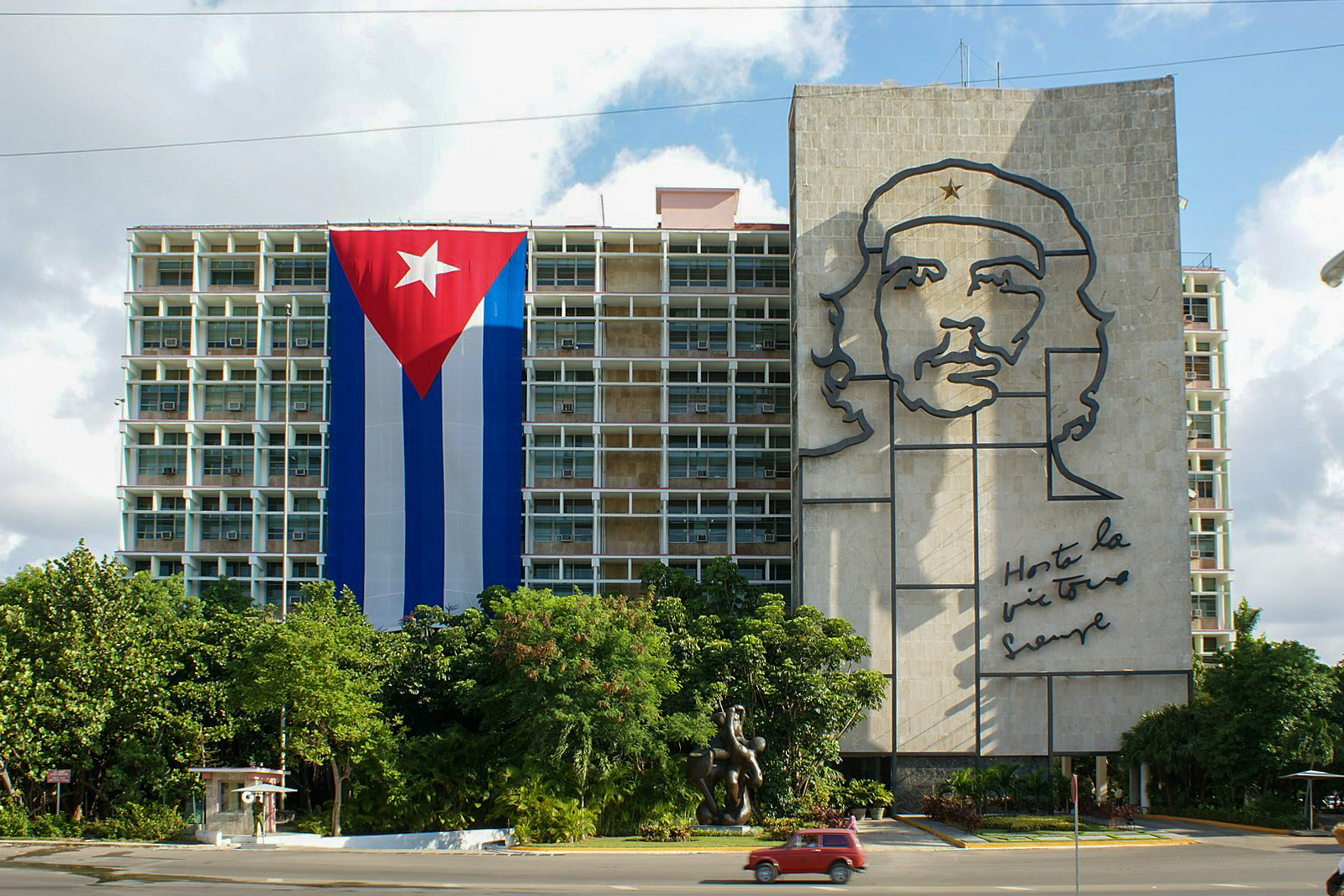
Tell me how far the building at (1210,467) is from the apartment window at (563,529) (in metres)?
39.6

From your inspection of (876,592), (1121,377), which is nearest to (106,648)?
(876,592)

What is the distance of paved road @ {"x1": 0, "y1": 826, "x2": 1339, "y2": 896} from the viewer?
34.2m

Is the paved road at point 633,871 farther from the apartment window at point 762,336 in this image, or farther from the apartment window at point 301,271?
the apartment window at point 301,271

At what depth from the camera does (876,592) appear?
198 feet

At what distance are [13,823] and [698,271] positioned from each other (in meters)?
48.6

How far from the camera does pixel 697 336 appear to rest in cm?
8019

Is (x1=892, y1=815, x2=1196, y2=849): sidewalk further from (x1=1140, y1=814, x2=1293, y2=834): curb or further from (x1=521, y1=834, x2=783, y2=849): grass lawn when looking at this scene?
(x1=521, y1=834, x2=783, y2=849): grass lawn

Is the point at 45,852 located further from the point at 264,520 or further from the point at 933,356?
the point at 933,356

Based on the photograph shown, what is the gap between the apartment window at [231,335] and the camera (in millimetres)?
80125

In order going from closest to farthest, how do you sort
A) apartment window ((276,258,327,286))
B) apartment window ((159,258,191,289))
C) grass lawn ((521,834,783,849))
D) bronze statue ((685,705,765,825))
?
grass lawn ((521,834,783,849)), bronze statue ((685,705,765,825)), apartment window ((276,258,327,286)), apartment window ((159,258,191,289))

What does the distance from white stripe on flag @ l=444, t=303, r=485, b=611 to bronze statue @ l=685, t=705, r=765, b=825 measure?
83.7ft

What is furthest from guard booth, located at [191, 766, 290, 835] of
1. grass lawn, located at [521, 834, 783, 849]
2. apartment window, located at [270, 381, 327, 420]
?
apartment window, located at [270, 381, 327, 420]

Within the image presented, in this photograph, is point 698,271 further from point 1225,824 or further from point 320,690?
point 1225,824

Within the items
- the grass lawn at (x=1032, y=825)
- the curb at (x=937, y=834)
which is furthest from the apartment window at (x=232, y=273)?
the grass lawn at (x=1032, y=825)
